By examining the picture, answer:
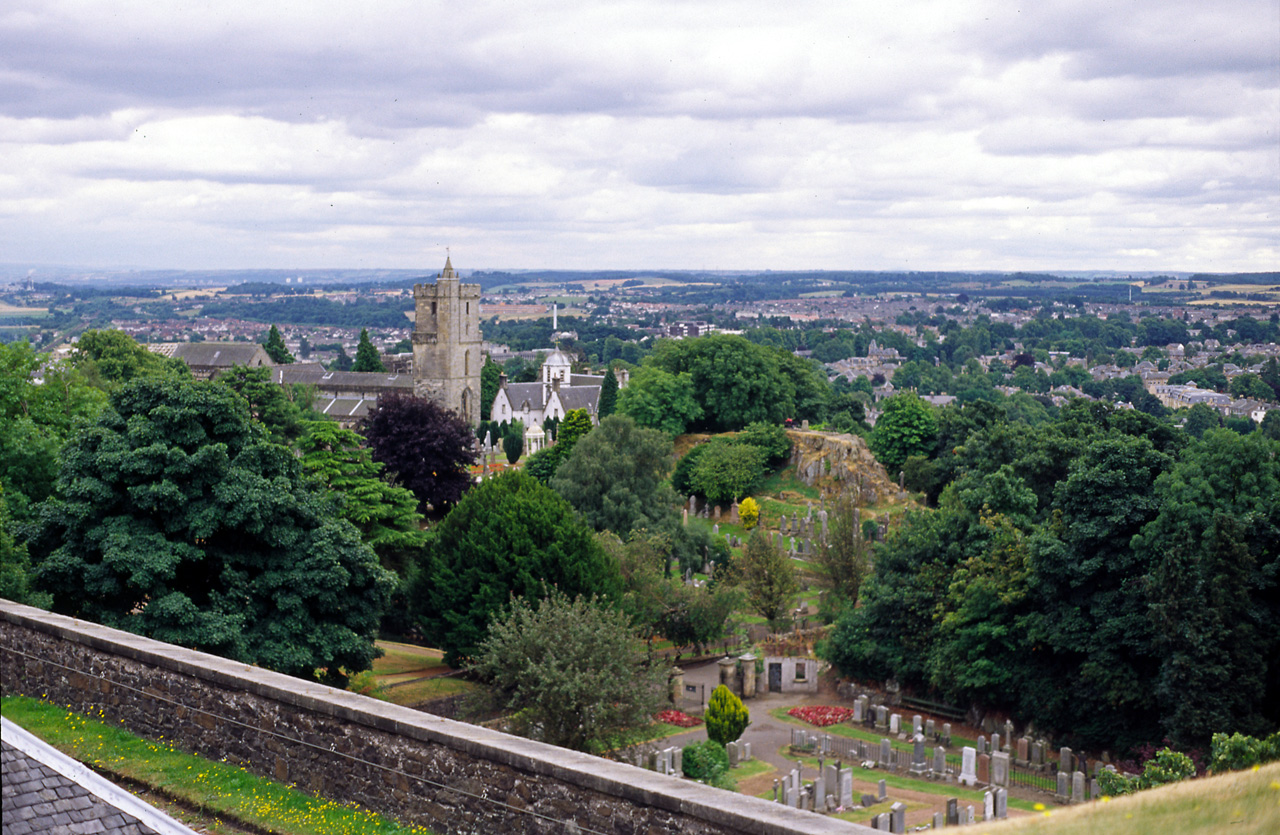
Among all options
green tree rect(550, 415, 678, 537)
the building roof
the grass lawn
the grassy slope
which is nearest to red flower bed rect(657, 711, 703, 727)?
green tree rect(550, 415, 678, 537)

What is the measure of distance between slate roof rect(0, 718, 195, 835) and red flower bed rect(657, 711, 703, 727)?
21997 millimetres

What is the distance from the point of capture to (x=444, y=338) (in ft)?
288

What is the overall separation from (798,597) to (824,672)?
902 cm

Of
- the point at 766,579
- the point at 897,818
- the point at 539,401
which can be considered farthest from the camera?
the point at 539,401

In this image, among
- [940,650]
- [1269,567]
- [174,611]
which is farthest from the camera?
[940,650]

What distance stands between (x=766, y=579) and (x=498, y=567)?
12.7 meters

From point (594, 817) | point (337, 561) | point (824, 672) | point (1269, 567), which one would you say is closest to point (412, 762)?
point (594, 817)

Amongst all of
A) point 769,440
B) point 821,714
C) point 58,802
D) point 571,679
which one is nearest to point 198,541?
point 571,679

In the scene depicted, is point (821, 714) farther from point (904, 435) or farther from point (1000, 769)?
point (904, 435)

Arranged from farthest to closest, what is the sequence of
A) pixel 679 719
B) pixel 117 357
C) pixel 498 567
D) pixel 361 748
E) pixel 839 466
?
pixel 117 357 < pixel 839 466 < pixel 679 719 < pixel 498 567 < pixel 361 748

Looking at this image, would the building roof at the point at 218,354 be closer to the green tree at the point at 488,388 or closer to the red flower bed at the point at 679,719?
the green tree at the point at 488,388

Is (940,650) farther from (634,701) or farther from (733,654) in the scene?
(634,701)

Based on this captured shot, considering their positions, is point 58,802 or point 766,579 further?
point 766,579

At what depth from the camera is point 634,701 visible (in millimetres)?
20016
